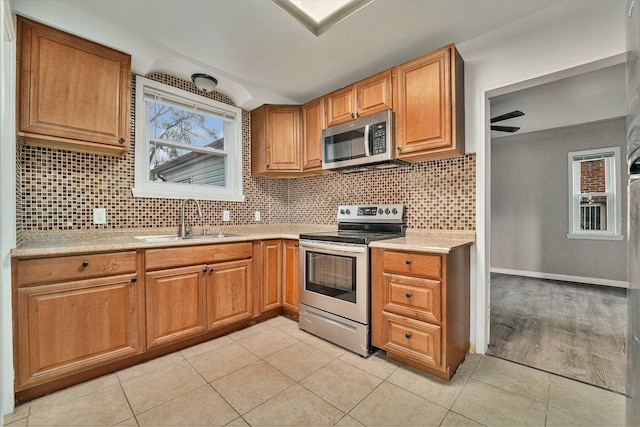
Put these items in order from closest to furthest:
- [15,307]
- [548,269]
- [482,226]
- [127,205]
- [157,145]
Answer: [15,307]
[482,226]
[127,205]
[157,145]
[548,269]

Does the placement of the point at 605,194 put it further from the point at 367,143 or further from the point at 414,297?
the point at 414,297

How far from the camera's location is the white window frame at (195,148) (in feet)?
8.16

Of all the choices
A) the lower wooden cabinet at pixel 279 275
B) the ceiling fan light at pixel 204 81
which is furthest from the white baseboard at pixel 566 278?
the ceiling fan light at pixel 204 81

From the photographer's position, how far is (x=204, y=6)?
187 centimetres

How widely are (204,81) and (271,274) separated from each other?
77.6 inches

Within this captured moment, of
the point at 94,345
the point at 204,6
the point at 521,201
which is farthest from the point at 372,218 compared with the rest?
the point at 521,201

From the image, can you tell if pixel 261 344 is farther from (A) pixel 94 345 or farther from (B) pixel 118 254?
(B) pixel 118 254

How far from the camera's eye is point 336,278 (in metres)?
2.32

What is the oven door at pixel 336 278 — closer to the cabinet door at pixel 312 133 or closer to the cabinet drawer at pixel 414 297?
the cabinet drawer at pixel 414 297

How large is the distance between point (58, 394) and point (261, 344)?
1.25m

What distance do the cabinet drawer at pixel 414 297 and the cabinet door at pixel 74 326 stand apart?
5.83 ft

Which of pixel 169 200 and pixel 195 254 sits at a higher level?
pixel 169 200

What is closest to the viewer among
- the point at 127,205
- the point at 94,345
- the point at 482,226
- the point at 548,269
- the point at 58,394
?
the point at 58,394

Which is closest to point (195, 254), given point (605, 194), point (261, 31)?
point (261, 31)
